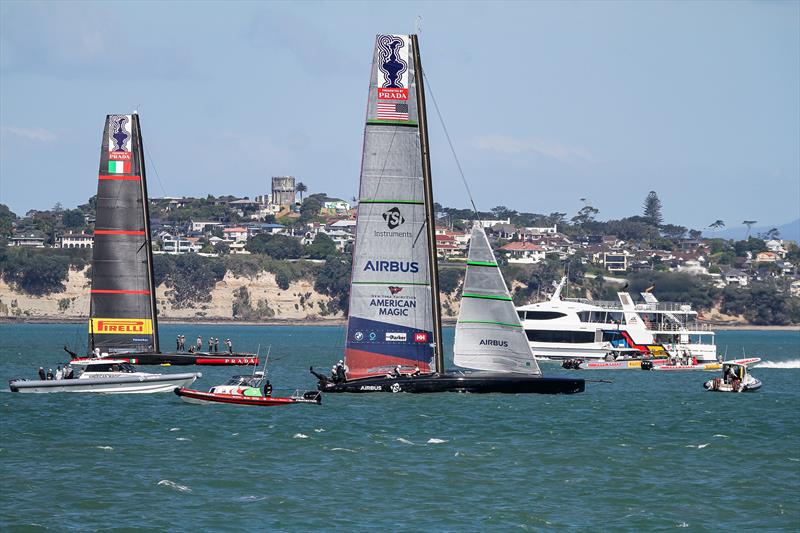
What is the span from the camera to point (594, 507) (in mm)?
31656

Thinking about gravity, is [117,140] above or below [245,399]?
above

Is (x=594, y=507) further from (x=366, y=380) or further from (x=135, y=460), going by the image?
(x=366, y=380)

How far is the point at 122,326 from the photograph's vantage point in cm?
6819

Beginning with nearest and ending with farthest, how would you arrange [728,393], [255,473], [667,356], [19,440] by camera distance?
[255,473] < [19,440] < [728,393] < [667,356]

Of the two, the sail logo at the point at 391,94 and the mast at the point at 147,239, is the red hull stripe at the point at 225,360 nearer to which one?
the mast at the point at 147,239

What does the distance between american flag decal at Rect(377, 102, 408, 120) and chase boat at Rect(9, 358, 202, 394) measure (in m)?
13.1

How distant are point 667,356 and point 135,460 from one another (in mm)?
57451

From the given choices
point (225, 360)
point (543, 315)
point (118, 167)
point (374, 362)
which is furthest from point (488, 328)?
point (543, 315)

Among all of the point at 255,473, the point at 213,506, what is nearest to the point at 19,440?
the point at 255,473

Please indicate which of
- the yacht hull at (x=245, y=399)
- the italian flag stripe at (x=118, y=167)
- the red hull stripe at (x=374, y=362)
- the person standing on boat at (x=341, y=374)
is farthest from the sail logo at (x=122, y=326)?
the red hull stripe at (x=374, y=362)

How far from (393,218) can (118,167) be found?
22430 millimetres

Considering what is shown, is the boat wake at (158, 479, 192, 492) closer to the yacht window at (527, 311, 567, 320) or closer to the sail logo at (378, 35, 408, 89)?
the sail logo at (378, 35, 408, 89)

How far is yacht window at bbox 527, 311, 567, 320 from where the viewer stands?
90250 mm

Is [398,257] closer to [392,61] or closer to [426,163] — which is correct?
[426,163]
